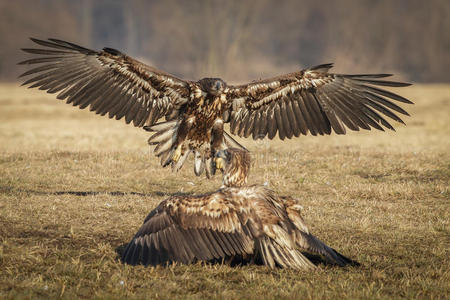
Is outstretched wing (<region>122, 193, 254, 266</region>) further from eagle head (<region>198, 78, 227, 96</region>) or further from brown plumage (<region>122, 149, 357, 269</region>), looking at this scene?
eagle head (<region>198, 78, 227, 96</region>)

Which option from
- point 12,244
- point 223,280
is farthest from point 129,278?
point 12,244

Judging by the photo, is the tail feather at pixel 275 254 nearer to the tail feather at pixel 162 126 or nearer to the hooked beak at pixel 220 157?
the hooked beak at pixel 220 157

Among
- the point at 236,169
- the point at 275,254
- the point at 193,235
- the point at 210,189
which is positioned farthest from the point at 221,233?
the point at 210,189

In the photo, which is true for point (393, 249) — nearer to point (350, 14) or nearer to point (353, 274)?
point (353, 274)

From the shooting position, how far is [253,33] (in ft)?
194

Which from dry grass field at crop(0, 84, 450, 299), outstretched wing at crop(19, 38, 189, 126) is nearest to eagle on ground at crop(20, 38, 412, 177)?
outstretched wing at crop(19, 38, 189, 126)

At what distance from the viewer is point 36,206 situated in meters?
7.75

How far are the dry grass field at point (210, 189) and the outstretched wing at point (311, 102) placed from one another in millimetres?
1271

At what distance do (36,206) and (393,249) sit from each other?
4.67m

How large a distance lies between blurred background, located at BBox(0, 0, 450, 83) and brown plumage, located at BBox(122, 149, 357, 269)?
40.7 metres

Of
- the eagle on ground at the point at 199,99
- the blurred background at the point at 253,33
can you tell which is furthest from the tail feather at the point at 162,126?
the blurred background at the point at 253,33

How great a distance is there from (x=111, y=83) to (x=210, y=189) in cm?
266

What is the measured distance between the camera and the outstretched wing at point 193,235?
215 inches

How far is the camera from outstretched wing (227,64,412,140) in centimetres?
823
